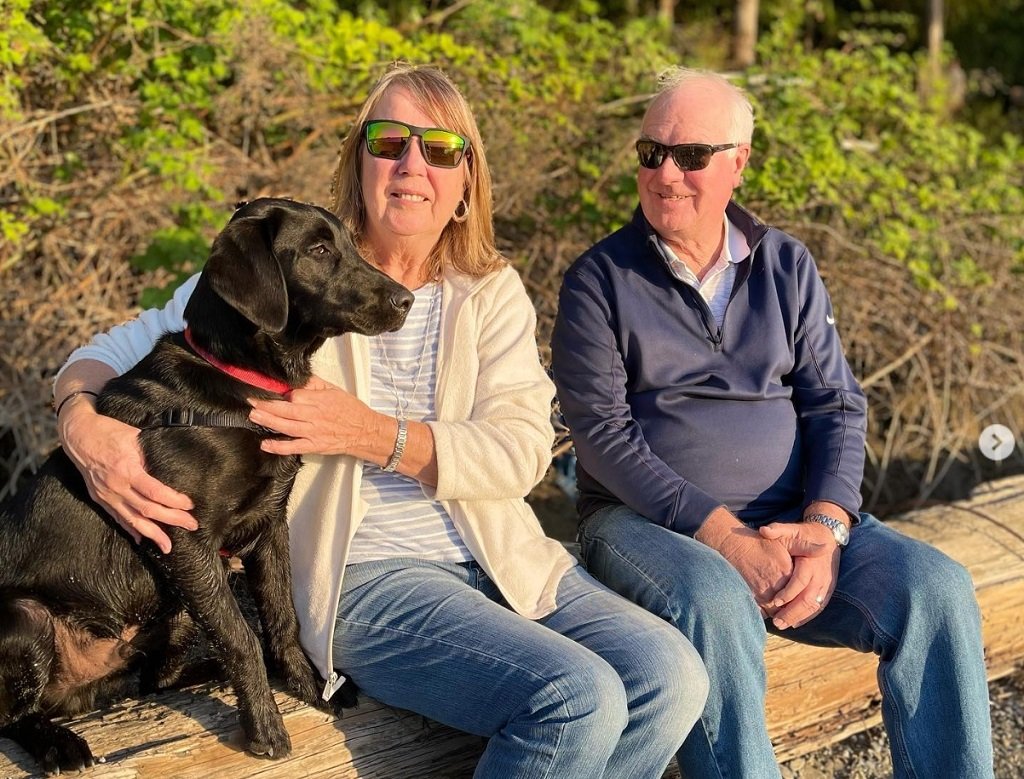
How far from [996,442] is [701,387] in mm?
2616

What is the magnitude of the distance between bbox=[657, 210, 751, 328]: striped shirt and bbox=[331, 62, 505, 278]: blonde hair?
0.48 m

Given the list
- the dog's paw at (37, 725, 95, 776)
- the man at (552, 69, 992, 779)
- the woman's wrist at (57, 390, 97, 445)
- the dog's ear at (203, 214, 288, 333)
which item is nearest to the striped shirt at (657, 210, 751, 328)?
the man at (552, 69, 992, 779)

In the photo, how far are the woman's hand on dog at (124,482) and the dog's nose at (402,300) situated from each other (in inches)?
24.7

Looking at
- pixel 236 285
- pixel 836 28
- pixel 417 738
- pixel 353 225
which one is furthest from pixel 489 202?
pixel 836 28

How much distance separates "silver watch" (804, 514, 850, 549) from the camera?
2807 mm

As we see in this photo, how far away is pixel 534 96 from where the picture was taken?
5.27m

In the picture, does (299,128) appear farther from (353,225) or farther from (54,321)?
(353,225)

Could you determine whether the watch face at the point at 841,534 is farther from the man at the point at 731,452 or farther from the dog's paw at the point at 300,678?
the dog's paw at the point at 300,678

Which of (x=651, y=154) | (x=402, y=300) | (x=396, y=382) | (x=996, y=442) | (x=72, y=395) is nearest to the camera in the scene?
(x=402, y=300)

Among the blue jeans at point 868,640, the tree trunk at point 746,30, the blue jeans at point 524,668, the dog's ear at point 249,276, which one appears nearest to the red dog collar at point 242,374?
the dog's ear at point 249,276

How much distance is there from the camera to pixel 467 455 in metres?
2.58

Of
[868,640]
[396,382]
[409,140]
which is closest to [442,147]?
[409,140]

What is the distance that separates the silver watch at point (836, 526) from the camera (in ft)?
9.21

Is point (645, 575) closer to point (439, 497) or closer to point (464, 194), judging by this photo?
point (439, 497)
